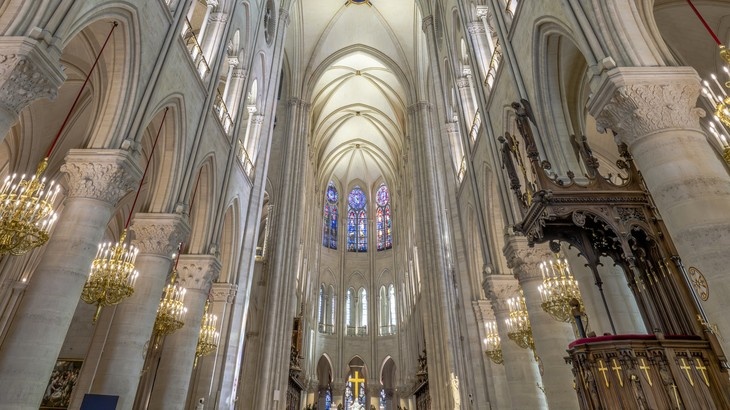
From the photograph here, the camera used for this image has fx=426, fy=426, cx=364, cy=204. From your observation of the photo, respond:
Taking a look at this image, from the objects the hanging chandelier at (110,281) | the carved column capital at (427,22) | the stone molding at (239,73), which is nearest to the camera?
the hanging chandelier at (110,281)

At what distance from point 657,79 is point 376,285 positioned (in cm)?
3263

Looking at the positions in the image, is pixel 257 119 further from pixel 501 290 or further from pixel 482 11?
pixel 501 290

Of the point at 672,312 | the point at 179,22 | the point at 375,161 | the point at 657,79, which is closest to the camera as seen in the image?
the point at 657,79

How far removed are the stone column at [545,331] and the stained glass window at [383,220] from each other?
96.9 feet

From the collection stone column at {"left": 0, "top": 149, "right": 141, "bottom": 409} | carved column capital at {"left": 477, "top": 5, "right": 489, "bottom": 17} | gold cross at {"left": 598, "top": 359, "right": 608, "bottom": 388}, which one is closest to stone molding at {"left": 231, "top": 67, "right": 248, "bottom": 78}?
stone column at {"left": 0, "top": 149, "right": 141, "bottom": 409}

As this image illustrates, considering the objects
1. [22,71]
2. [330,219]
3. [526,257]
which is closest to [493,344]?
[526,257]

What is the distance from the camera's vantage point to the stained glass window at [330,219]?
3738 cm

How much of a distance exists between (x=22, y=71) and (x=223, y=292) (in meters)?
8.37

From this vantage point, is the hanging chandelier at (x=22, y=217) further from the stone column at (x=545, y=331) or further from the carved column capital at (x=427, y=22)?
the carved column capital at (x=427, y=22)

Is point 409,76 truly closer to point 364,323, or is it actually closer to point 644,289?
point 364,323

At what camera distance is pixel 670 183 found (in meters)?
4.25

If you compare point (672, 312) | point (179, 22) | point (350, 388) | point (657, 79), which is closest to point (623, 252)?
point (672, 312)

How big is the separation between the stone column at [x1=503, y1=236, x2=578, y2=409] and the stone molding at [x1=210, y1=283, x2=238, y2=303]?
7.85m

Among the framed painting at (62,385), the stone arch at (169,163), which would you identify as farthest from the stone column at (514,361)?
the framed painting at (62,385)
